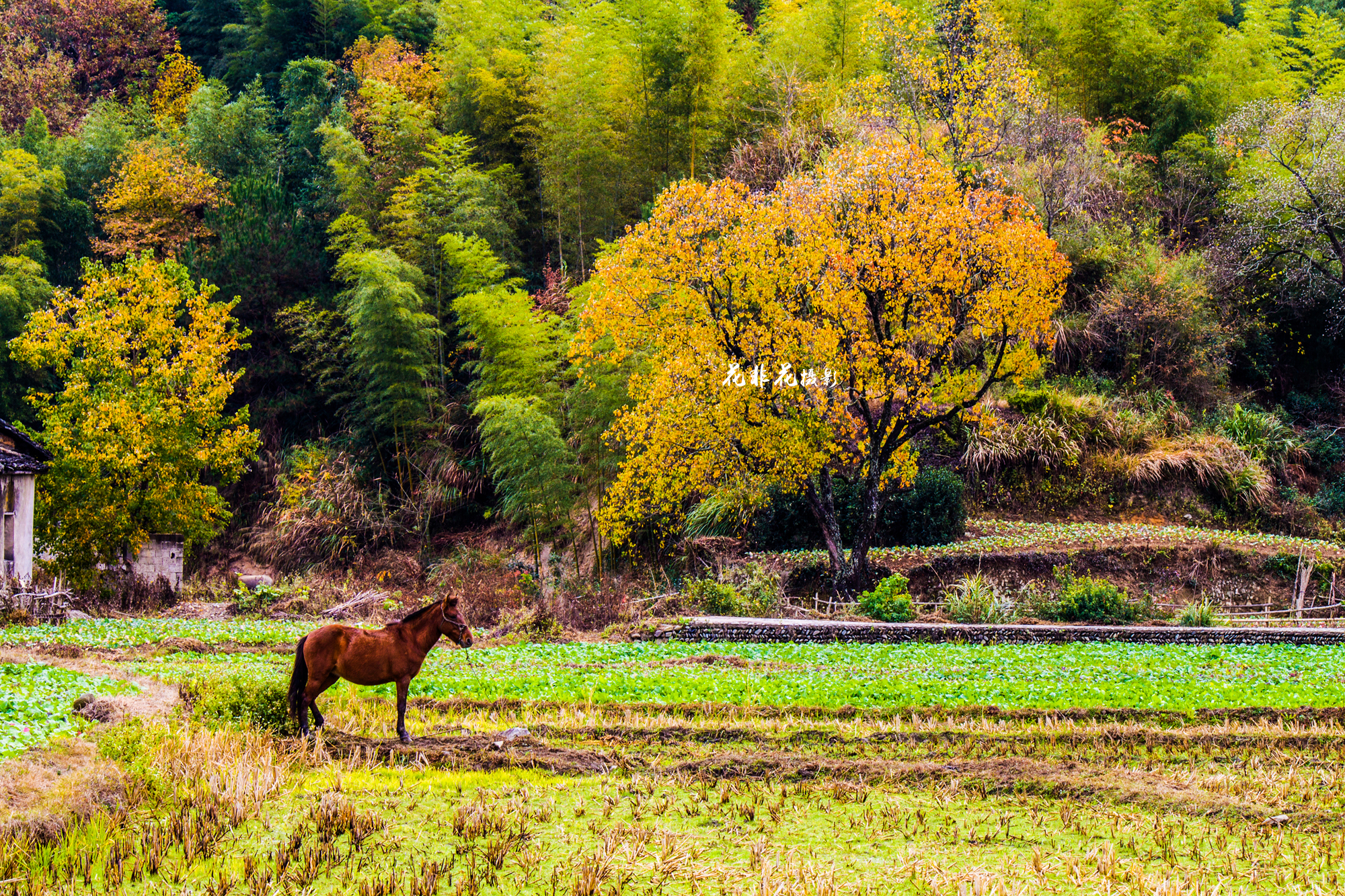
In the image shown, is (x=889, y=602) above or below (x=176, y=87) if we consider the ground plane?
below

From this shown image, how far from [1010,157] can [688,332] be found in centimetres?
1430

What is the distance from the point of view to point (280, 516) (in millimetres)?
28812

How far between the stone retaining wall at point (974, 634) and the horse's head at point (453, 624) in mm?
9123

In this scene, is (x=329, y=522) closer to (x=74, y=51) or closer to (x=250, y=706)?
(x=250, y=706)

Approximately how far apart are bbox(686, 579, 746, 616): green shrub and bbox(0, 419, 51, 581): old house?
13.5 meters

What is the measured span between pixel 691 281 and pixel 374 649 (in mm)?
12780

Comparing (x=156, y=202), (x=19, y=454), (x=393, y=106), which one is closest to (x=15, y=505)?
(x=19, y=454)

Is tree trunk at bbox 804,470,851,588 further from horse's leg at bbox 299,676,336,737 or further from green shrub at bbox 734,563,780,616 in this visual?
horse's leg at bbox 299,676,336,737

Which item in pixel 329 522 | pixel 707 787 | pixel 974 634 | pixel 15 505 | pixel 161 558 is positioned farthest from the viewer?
pixel 329 522

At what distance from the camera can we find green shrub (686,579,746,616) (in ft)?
63.1

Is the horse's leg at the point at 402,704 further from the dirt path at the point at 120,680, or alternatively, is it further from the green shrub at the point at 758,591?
the green shrub at the point at 758,591

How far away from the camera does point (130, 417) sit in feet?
78.3

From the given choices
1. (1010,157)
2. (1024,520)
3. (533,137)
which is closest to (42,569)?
(533,137)

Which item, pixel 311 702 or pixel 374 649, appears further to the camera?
pixel 311 702
